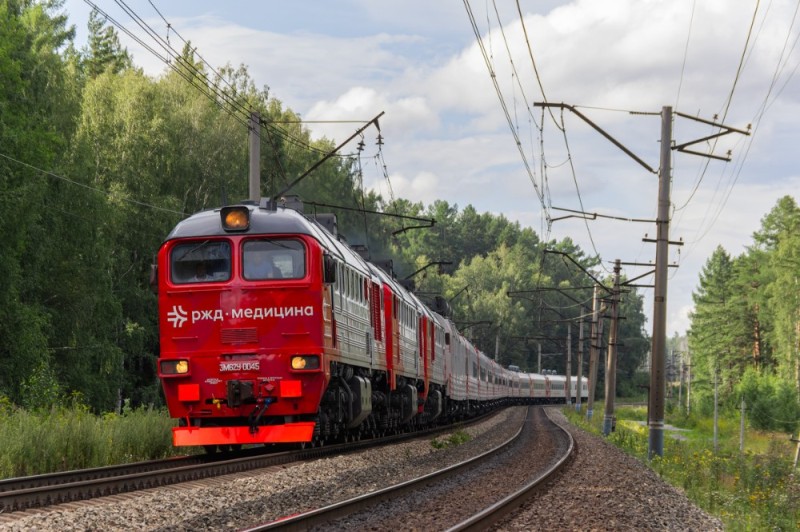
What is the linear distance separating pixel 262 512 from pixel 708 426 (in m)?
62.3

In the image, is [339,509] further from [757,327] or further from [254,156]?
[757,327]

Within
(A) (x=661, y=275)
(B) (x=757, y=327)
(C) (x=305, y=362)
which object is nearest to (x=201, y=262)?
(C) (x=305, y=362)

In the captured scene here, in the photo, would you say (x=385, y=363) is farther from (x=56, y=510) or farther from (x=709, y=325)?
(x=709, y=325)

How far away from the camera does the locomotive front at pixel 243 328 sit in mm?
15703

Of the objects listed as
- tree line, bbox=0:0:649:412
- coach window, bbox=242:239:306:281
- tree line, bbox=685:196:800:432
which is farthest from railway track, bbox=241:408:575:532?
tree line, bbox=685:196:800:432

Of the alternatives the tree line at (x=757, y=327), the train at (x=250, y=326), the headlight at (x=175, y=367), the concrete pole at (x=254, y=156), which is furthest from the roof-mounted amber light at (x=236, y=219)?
the tree line at (x=757, y=327)

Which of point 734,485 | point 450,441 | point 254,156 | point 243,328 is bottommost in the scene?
point 734,485

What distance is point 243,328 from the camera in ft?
52.3

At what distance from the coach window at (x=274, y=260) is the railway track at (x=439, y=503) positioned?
3675 mm

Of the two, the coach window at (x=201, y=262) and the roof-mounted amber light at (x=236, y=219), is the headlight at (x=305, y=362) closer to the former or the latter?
the coach window at (x=201, y=262)

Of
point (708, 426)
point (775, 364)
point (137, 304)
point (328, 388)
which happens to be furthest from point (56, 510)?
point (775, 364)

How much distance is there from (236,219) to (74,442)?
12.8 ft

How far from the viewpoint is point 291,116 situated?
54094 millimetres

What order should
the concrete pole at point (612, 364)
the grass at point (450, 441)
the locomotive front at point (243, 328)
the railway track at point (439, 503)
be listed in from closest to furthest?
the railway track at point (439, 503)
the locomotive front at point (243, 328)
the grass at point (450, 441)
the concrete pole at point (612, 364)
